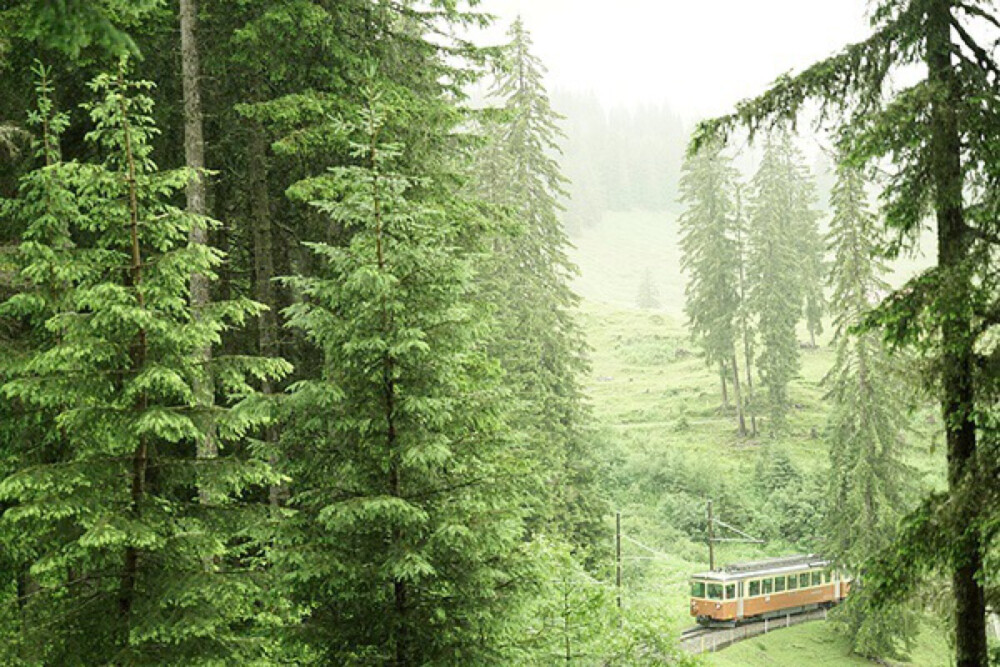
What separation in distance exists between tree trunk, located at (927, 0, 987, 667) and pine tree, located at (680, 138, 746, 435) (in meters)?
42.8

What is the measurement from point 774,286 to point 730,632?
80.7 ft

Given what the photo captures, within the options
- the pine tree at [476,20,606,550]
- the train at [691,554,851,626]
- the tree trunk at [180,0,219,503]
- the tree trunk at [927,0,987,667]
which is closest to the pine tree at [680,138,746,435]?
the train at [691,554,851,626]

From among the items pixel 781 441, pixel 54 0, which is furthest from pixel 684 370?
pixel 54 0

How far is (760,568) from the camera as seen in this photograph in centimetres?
3116

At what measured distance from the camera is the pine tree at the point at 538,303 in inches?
942

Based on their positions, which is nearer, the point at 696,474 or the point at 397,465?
the point at 397,465

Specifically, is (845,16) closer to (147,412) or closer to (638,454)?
(147,412)

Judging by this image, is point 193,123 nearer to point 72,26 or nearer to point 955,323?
point 72,26

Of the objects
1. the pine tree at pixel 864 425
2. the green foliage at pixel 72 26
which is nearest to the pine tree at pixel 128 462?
the green foliage at pixel 72 26

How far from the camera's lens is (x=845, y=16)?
8.28 metres

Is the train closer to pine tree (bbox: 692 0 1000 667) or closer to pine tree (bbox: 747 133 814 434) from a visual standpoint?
pine tree (bbox: 747 133 814 434)

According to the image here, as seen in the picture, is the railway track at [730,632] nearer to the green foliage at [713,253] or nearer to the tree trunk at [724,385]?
the green foliage at [713,253]

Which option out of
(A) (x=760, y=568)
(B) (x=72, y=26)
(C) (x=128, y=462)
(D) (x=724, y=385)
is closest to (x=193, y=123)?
(C) (x=128, y=462)

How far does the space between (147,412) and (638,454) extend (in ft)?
132
